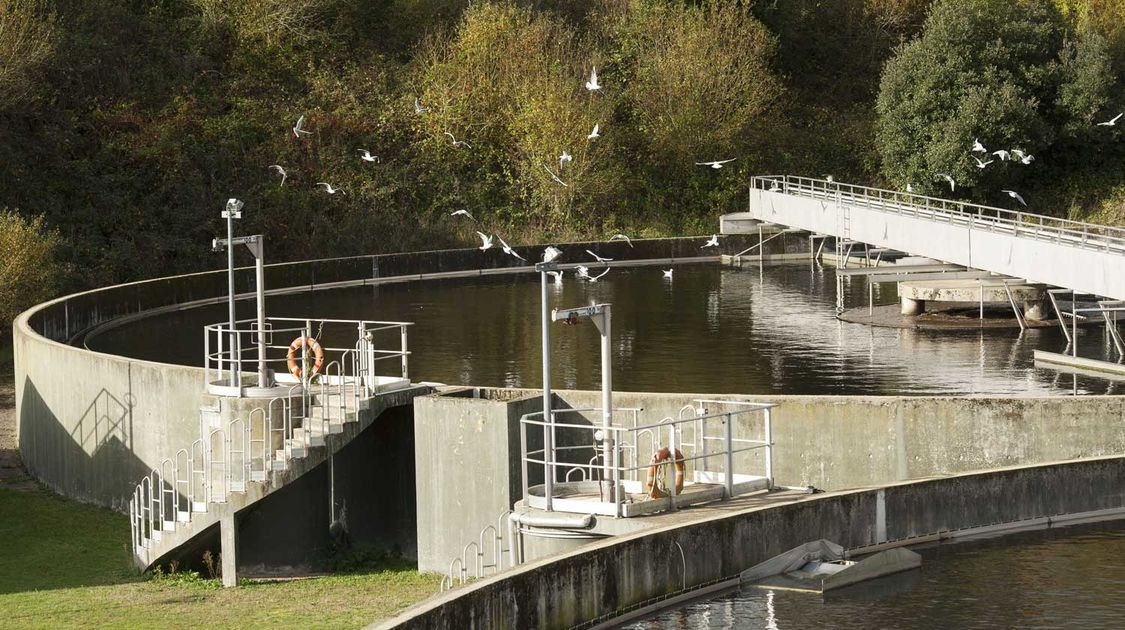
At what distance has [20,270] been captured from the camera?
38812mm

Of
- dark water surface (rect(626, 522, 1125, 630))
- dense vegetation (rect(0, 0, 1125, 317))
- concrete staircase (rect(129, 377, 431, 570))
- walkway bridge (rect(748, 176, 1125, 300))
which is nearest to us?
dark water surface (rect(626, 522, 1125, 630))

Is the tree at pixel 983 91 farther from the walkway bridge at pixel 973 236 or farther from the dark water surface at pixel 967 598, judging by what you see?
the dark water surface at pixel 967 598

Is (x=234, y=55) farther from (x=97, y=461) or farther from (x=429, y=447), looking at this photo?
(x=429, y=447)

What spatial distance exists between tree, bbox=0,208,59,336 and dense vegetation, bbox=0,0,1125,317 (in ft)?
38.8

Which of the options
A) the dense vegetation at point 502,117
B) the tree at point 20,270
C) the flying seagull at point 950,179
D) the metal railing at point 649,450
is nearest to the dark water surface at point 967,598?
the metal railing at point 649,450

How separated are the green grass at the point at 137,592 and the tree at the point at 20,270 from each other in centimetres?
1584

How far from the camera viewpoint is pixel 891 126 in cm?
5909

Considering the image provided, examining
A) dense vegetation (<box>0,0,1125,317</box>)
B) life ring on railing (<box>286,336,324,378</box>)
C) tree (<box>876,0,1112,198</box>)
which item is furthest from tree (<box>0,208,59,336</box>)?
tree (<box>876,0,1112,198</box>)

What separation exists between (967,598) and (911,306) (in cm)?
2224

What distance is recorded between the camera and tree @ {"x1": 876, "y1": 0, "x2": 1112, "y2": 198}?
56.7 meters

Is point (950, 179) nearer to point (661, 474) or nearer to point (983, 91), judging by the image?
point (983, 91)

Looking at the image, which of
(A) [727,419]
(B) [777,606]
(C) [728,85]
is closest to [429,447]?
(A) [727,419]

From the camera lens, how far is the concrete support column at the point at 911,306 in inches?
1479

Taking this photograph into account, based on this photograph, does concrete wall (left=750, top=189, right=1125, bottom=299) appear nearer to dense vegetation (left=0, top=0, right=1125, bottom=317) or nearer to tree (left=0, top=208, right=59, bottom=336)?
dense vegetation (left=0, top=0, right=1125, bottom=317)
